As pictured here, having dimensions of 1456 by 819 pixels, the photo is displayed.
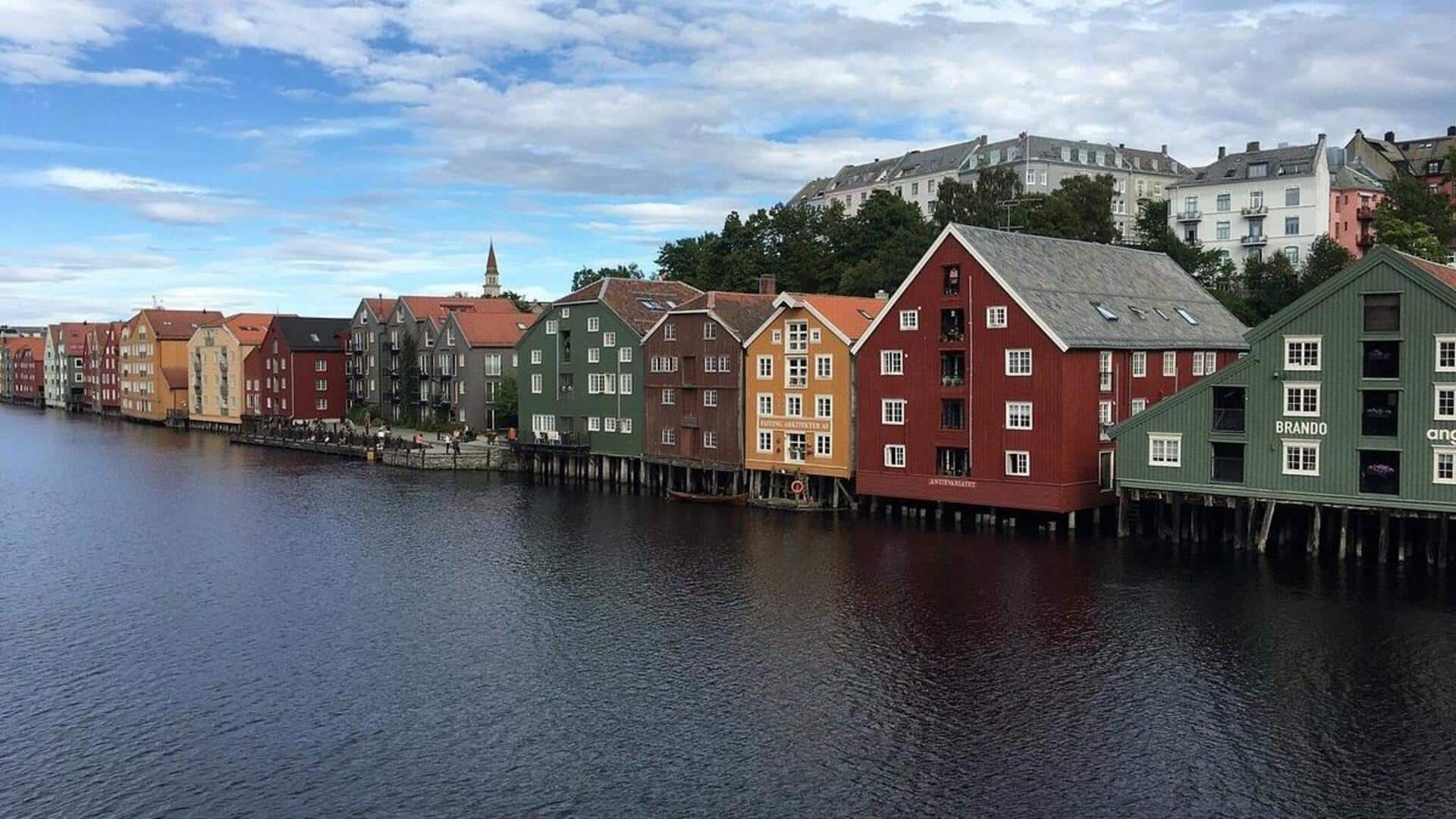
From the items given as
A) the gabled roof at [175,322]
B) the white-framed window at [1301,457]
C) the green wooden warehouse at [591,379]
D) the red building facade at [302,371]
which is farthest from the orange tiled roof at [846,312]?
the gabled roof at [175,322]

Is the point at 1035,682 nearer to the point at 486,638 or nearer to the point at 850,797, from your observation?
the point at 850,797

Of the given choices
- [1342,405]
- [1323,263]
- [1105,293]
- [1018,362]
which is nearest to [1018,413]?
[1018,362]

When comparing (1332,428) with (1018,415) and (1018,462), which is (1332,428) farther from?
(1018,462)

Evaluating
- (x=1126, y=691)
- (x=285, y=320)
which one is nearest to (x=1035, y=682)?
(x=1126, y=691)

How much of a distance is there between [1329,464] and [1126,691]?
60.8 feet

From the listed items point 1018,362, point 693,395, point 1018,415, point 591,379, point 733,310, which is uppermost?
point 733,310

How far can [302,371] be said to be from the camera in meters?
116

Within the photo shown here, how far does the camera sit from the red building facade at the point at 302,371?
115812 mm

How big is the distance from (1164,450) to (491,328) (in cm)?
6362

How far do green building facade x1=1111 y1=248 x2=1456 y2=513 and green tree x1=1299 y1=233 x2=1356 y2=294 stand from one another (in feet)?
104

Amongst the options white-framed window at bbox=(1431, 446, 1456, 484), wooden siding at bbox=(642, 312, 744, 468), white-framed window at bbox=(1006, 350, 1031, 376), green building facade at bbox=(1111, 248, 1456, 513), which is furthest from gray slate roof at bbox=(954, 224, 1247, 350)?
wooden siding at bbox=(642, 312, 744, 468)

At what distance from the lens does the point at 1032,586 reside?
41.5m

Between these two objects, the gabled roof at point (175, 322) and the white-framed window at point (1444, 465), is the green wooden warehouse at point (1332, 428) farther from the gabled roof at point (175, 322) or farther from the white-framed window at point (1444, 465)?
the gabled roof at point (175, 322)

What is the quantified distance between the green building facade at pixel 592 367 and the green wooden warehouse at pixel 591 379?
1.9 inches
